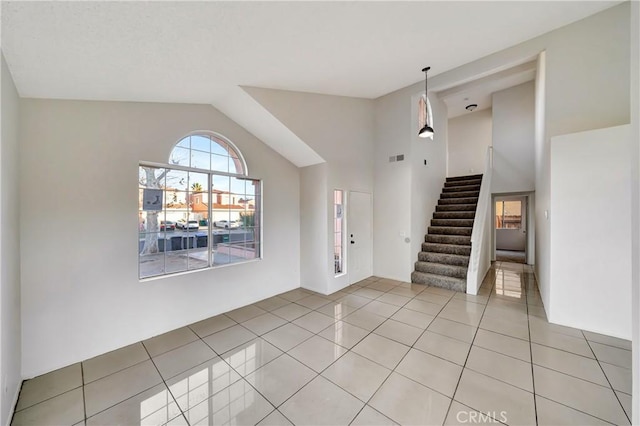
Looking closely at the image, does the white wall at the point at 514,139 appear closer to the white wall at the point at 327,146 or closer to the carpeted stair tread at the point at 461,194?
the carpeted stair tread at the point at 461,194

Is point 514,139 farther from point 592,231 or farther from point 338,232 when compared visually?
point 338,232

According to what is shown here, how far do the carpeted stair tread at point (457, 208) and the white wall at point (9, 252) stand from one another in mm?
7233

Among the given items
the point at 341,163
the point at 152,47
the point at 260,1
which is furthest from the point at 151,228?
the point at 341,163

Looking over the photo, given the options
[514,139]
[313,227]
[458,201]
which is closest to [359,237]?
[313,227]

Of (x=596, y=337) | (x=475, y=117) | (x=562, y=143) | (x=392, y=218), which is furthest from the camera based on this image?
(x=475, y=117)

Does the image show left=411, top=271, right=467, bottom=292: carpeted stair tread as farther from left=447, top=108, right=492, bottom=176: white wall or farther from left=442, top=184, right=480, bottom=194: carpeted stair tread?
left=447, top=108, right=492, bottom=176: white wall

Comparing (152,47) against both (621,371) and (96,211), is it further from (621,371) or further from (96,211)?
(621,371)

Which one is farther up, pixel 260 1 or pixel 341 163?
pixel 260 1

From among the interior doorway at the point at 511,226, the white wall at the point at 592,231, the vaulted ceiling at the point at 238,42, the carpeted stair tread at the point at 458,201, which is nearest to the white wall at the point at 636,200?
the vaulted ceiling at the point at 238,42

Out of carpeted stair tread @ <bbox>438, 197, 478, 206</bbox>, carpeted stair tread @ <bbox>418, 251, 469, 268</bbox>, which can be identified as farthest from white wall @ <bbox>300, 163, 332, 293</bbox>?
carpeted stair tread @ <bbox>438, 197, 478, 206</bbox>

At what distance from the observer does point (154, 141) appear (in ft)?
9.80

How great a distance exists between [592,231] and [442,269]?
2323mm

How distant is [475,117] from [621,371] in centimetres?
824

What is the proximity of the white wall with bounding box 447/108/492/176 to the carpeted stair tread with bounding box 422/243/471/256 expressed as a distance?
454 cm
